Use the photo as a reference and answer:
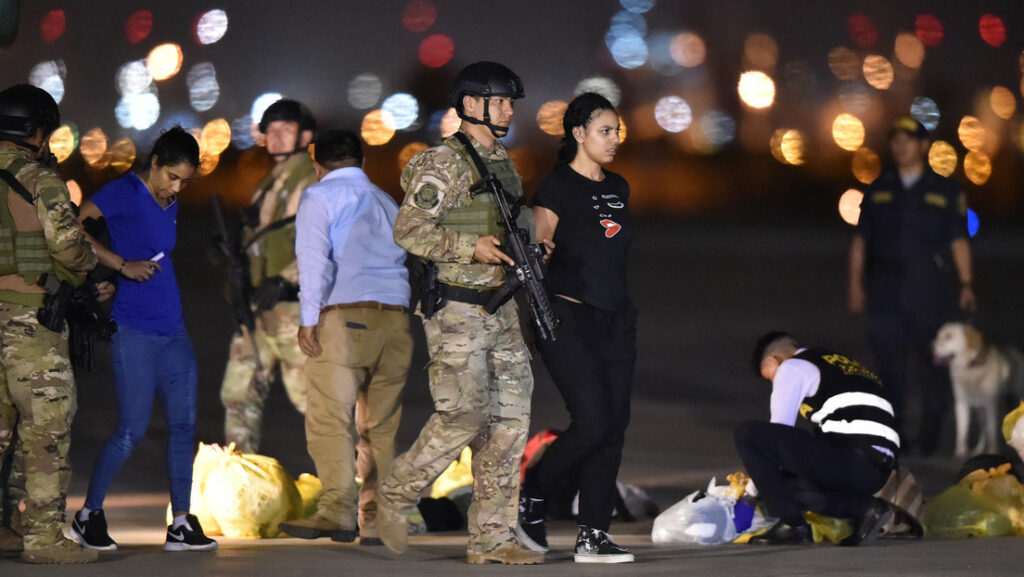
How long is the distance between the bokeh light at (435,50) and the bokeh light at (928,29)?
70.0 feet

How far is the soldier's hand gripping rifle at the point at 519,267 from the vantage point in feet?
19.6

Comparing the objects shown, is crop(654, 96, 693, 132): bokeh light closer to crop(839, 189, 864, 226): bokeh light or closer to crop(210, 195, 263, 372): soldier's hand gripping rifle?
crop(839, 189, 864, 226): bokeh light

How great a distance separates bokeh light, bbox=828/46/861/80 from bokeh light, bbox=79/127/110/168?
32.9m

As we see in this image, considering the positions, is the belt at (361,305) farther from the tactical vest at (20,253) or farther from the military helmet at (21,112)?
the military helmet at (21,112)

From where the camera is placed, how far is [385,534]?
6.22m

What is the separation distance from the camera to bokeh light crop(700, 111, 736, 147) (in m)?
66.1

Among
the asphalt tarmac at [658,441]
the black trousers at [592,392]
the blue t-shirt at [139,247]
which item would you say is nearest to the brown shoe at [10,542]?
the asphalt tarmac at [658,441]

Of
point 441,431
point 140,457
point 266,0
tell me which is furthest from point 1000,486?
point 266,0

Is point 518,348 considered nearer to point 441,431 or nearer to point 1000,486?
point 441,431

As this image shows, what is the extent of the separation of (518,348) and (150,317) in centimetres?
144

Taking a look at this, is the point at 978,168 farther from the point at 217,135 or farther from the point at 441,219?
the point at 441,219

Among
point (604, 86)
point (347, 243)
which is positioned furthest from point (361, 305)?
point (604, 86)

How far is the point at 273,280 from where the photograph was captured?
8172mm

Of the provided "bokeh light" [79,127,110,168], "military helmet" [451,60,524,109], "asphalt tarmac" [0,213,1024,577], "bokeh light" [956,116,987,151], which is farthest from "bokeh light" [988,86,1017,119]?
"military helmet" [451,60,524,109]
